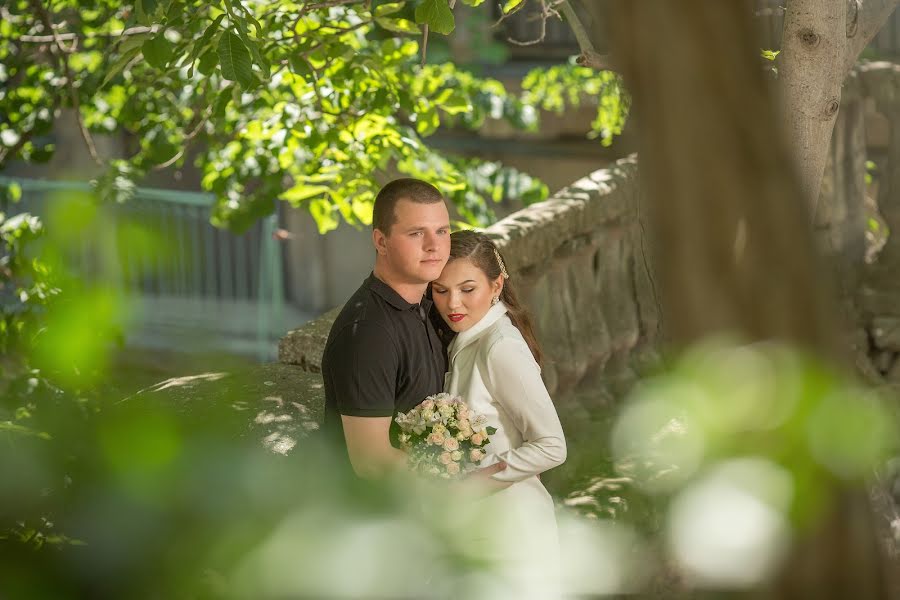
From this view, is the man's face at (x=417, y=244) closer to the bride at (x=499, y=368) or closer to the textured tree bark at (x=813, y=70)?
the bride at (x=499, y=368)

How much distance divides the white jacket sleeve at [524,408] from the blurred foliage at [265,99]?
1394 millimetres

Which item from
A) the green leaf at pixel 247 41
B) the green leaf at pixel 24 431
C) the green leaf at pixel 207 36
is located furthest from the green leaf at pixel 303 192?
the green leaf at pixel 24 431

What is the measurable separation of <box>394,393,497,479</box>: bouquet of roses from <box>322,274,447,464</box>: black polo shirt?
0.11 metres

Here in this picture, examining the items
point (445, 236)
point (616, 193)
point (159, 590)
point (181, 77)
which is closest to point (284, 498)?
point (159, 590)

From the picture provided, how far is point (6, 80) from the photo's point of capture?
7.30 metres

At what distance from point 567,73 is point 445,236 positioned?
6.92 metres

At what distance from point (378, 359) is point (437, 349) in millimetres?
329

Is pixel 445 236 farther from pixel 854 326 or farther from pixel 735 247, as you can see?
pixel 854 326

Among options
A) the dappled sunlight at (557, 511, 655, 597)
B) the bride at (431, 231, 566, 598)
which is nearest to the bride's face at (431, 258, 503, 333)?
the bride at (431, 231, 566, 598)

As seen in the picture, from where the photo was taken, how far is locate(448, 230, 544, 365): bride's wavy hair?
11.0 ft

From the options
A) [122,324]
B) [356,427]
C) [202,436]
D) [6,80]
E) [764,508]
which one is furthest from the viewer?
[6,80]

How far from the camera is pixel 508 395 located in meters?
3.18

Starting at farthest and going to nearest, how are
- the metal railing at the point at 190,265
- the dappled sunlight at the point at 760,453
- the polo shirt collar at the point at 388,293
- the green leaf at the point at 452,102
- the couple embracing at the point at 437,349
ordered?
1. the green leaf at the point at 452,102
2. the polo shirt collar at the point at 388,293
3. the couple embracing at the point at 437,349
4. the metal railing at the point at 190,265
5. the dappled sunlight at the point at 760,453

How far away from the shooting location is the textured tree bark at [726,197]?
834mm
